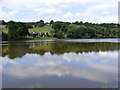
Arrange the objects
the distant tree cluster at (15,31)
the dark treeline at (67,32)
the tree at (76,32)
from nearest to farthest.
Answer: the distant tree cluster at (15,31)
the dark treeline at (67,32)
the tree at (76,32)

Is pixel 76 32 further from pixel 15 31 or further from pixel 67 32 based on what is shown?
pixel 15 31

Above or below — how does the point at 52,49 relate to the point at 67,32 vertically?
below

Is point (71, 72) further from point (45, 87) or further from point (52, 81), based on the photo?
point (45, 87)

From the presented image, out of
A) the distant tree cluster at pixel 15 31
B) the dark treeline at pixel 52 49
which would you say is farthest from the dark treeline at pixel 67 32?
the dark treeline at pixel 52 49

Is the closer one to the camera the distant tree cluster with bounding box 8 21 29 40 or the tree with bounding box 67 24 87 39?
the distant tree cluster with bounding box 8 21 29 40

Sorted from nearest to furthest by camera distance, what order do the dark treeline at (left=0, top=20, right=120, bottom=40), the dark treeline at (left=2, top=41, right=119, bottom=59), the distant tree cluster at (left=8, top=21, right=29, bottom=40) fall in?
1. the dark treeline at (left=2, top=41, right=119, bottom=59)
2. the distant tree cluster at (left=8, top=21, right=29, bottom=40)
3. the dark treeline at (left=0, top=20, right=120, bottom=40)

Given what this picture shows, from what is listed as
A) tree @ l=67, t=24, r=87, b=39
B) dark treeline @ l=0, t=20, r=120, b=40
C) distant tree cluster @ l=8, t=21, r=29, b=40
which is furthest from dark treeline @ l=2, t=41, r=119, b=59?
tree @ l=67, t=24, r=87, b=39

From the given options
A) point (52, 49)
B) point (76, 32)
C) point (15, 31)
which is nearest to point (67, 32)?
point (76, 32)

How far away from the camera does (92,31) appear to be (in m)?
112

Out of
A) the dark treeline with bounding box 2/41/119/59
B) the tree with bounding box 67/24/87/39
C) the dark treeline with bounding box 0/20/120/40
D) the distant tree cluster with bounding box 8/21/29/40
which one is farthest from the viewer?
the tree with bounding box 67/24/87/39

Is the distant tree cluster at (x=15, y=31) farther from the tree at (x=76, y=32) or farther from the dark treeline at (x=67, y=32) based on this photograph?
the tree at (x=76, y=32)

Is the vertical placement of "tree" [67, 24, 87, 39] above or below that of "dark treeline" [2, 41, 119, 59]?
above

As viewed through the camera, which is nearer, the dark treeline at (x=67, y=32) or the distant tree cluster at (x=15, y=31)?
the distant tree cluster at (x=15, y=31)

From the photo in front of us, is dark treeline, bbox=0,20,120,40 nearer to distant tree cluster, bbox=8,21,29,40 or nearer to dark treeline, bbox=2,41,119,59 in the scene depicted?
distant tree cluster, bbox=8,21,29,40
